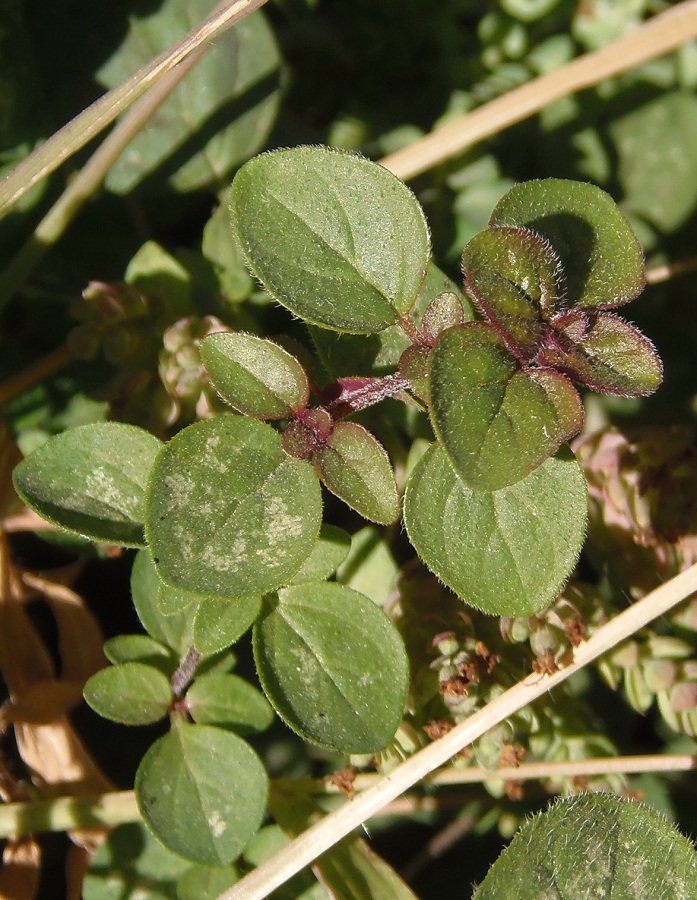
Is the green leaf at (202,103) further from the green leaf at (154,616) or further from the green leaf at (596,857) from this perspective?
the green leaf at (596,857)

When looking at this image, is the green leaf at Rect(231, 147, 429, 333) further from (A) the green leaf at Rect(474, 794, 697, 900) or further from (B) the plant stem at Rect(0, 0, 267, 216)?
(A) the green leaf at Rect(474, 794, 697, 900)

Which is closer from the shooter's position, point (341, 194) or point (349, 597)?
point (341, 194)

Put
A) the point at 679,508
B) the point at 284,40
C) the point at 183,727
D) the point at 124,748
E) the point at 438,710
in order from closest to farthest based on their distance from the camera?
the point at 183,727 → the point at 438,710 → the point at 679,508 → the point at 124,748 → the point at 284,40

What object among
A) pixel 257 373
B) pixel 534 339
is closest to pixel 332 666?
pixel 257 373

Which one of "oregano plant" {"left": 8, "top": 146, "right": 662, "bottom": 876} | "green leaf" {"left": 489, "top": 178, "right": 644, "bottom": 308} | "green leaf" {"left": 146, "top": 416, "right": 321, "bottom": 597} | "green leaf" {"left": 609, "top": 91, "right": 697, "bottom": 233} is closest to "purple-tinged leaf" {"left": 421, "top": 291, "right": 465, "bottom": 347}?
"oregano plant" {"left": 8, "top": 146, "right": 662, "bottom": 876}

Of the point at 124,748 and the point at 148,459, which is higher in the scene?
the point at 148,459

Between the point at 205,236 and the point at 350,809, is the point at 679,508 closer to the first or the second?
the point at 350,809

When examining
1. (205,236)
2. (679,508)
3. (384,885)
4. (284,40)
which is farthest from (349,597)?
(284,40)
